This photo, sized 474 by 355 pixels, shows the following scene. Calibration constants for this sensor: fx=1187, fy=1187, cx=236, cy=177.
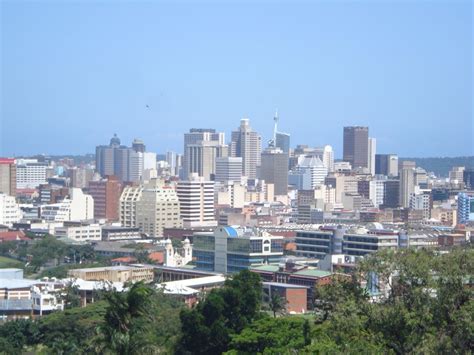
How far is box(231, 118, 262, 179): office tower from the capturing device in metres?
116

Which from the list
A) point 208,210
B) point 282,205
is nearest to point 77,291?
point 208,210

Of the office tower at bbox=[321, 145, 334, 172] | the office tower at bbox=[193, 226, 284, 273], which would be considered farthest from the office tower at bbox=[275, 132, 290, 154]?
the office tower at bbox=[193, 226, 284, 273]

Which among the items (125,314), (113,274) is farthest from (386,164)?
(125,314)

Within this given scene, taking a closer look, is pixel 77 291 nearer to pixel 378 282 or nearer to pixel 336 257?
pixel 336 257

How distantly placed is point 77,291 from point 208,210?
38.0 m

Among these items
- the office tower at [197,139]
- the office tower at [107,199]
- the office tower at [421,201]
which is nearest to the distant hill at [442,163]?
the office tower at [197,139]

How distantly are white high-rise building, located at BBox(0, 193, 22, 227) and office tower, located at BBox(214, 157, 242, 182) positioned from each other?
32439mm

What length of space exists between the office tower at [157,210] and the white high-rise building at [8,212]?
29.7ft

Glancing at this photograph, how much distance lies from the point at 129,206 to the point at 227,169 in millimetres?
35293

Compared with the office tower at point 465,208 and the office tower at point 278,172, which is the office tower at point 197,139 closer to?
the office tower at point 278,172

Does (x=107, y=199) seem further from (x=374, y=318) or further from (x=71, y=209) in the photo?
(x=374, y=318)

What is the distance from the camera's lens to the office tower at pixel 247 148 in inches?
4564

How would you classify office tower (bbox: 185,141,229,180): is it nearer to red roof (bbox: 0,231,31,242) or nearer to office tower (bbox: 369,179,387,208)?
office tower (bbox: 369,179,387,208)

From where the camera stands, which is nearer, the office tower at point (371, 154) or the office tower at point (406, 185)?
the office tower at point (406, 185)
